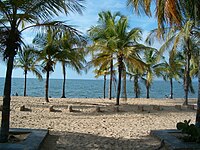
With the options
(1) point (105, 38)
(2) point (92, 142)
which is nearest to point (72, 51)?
(1) point (105, 38)

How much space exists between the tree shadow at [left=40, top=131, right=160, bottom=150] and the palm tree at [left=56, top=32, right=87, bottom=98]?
2.45 metres

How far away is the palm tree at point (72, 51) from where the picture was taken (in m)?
6.83

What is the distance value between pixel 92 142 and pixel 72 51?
38.1ft

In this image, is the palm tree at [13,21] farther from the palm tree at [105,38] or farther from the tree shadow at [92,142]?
the palm tree at [105,38]

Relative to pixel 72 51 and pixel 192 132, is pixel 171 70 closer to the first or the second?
pixel 72 51

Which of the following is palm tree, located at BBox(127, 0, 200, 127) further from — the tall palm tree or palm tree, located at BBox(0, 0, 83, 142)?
the tall palm tree

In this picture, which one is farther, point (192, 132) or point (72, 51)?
point (72, 51)

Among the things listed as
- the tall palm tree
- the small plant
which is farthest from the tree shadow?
the tall palm tree

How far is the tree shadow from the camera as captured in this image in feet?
21.6

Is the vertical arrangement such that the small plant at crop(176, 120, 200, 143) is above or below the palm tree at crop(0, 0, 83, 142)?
below

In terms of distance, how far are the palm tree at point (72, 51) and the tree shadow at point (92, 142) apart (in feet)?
8.05

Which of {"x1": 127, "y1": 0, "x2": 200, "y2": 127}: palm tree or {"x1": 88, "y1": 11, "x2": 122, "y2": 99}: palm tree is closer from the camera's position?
{"x1": 127, "y1": 0, "x2": 200, "y2": 127}: palm tree

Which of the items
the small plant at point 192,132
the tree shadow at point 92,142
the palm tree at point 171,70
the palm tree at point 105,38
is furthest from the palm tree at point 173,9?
the palm tree at point 171,70

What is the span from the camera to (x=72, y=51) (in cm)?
1816
